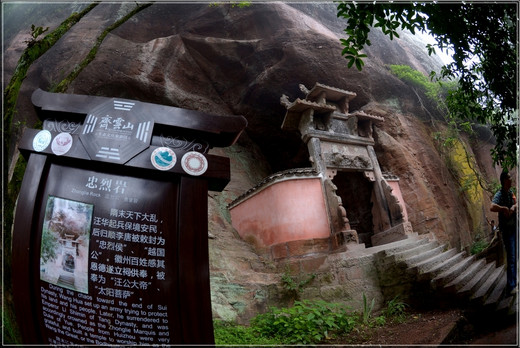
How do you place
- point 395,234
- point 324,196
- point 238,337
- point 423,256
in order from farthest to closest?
point 395,234 → point 324,196 → point 423,256 → point 238,337

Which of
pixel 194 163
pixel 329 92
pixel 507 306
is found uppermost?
pixel 329 92

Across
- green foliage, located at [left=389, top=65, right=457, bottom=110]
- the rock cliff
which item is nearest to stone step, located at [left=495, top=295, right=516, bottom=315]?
the rock cliff

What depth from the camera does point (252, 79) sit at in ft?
42.8

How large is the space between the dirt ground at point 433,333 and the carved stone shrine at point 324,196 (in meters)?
2.53

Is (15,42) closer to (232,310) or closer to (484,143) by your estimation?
(232,310)

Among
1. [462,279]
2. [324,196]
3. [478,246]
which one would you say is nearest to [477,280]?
[462,279]

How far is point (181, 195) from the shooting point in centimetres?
284

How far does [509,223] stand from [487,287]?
1459 mm

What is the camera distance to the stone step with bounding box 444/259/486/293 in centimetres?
577

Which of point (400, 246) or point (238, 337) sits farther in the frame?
point (400, 246)

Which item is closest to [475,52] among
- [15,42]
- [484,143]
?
[484,143]

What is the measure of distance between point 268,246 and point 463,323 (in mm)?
5052

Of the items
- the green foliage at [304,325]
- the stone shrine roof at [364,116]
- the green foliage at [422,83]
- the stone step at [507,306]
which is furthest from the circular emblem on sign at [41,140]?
the green foliage at [422,83]

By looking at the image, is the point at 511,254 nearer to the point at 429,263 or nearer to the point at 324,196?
the point at 429,263
